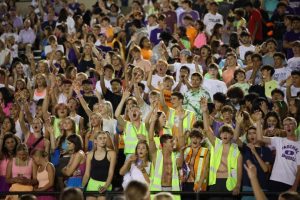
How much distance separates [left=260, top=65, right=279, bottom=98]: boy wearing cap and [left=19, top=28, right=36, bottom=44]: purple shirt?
7756mm

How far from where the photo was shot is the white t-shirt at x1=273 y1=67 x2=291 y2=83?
50.8 ft

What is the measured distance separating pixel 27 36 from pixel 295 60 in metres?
7.60

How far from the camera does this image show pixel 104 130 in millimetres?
13555

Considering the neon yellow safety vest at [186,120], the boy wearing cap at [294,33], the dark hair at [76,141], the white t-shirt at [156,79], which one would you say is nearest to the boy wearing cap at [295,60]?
the boy wearing cap at [294,33]

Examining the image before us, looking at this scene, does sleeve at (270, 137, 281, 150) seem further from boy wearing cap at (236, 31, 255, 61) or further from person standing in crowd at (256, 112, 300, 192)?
boy wearing cap at (236, 31, 255, 61)

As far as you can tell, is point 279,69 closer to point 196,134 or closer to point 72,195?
point 196,134

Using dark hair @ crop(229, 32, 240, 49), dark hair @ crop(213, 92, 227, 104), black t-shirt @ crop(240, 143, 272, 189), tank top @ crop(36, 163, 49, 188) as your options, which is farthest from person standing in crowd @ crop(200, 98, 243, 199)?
dark hair @ crop(229, 32, 240, 49)

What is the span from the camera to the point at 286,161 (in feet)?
39.6

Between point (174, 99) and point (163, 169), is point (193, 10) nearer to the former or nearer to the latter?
point (174, 99)

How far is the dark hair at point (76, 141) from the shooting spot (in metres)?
12.7

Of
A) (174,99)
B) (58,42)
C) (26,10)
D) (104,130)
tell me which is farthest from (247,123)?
(26,10)

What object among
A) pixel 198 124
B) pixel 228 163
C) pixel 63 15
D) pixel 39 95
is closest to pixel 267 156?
pixel 228 163

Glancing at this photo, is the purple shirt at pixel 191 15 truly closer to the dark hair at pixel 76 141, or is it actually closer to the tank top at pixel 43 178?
the dark hair at pixel 76 141

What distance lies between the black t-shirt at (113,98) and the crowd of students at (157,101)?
2 cm
